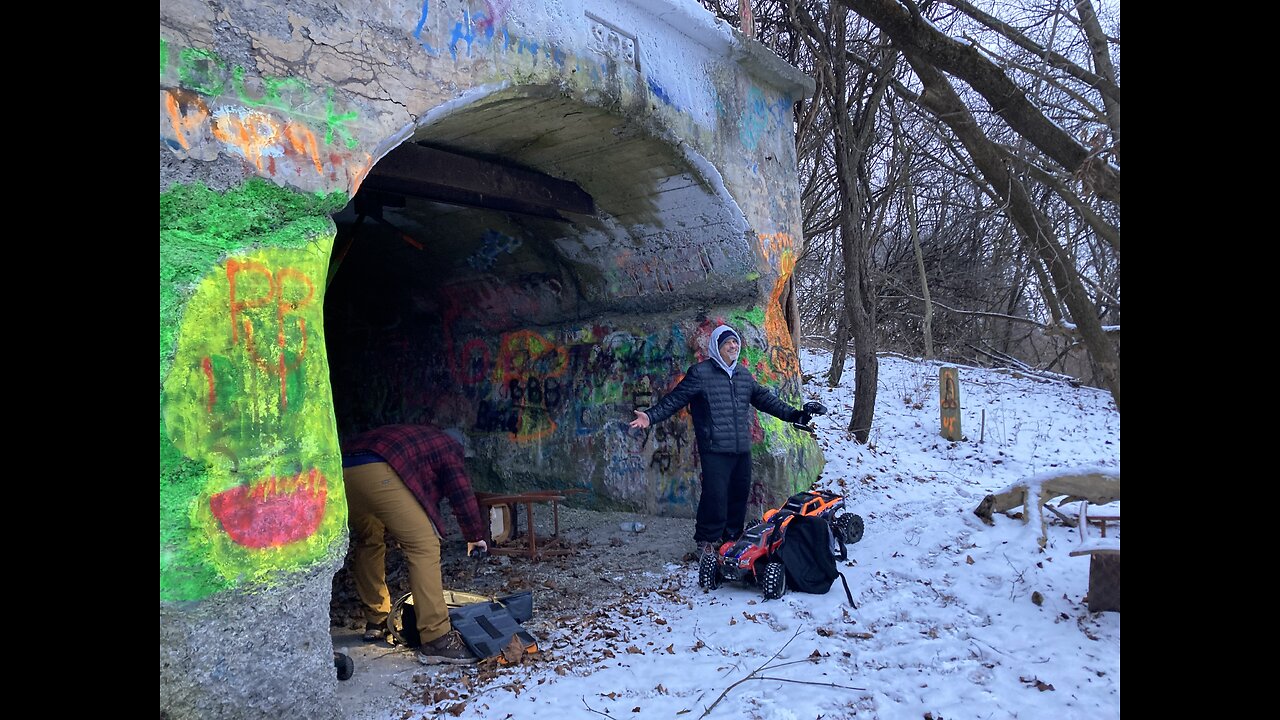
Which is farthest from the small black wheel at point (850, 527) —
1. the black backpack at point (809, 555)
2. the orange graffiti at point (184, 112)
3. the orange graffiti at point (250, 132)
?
the orange graffiti at point (184, 112)

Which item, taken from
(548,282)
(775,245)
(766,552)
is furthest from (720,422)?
(548,282)

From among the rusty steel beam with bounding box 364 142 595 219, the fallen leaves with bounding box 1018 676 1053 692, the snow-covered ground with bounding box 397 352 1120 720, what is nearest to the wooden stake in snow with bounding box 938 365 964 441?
the snow-covered ground with bounding box 397 352 1120 720

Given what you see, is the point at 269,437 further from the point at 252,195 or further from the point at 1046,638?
the point at 1046,638

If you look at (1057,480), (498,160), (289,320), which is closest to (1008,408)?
(1057,480)

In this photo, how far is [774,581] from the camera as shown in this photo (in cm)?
518

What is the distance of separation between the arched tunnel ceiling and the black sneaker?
3.05 m

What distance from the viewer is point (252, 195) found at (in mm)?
3623

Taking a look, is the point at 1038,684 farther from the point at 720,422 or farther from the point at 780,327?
the point at 780,327

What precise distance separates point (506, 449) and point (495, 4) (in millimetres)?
4993

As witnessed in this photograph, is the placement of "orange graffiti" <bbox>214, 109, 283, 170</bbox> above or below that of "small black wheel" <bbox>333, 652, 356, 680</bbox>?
above

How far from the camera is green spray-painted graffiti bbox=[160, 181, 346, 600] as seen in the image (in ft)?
10.7

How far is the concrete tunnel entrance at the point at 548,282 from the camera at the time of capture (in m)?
6.26

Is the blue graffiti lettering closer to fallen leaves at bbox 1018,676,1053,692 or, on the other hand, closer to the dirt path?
the dirt path

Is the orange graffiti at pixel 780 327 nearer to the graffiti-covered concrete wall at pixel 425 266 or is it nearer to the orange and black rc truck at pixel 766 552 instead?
A: the graffiti-covered concrete wall at pixel 425 266
